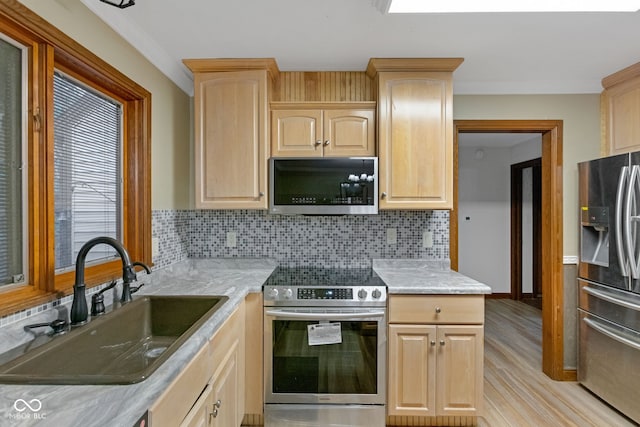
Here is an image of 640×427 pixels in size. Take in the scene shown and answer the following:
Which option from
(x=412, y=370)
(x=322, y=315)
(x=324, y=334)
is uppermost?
(x=322, y=315)

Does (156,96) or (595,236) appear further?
(595,236)

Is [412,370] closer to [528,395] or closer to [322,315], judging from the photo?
[322,315]

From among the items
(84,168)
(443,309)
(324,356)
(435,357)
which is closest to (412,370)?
(435,357)

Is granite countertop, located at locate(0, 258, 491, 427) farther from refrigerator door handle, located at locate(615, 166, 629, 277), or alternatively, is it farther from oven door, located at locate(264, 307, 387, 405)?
refrigerator door handle, located at locate(615, 166, 629, 277)

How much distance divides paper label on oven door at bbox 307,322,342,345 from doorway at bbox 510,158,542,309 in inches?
154

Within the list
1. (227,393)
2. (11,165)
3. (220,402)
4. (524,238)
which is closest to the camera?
(11,165)

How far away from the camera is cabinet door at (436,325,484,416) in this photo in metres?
1.93

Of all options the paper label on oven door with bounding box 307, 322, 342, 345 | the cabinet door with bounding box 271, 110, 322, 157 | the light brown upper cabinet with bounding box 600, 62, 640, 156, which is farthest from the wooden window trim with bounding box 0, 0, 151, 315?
the light brown upper cabinet with bounding box 600, 62, 640, 156

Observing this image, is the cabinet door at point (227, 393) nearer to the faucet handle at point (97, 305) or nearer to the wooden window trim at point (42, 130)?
the faucet handle at point (97, 305)

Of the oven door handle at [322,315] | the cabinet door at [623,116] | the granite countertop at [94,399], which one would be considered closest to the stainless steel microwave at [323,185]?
the oven door handle at [322,315]

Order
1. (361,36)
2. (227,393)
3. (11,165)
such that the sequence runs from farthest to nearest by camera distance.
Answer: (361,36) < (227,393) < (11,165)

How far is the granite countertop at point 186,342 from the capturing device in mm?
724

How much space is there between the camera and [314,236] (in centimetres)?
258

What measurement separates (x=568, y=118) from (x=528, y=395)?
209 cm
